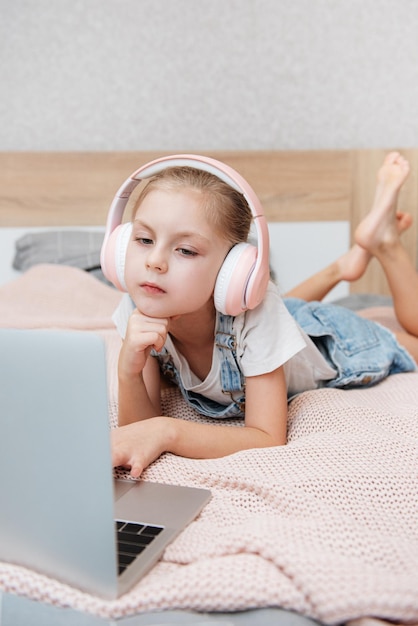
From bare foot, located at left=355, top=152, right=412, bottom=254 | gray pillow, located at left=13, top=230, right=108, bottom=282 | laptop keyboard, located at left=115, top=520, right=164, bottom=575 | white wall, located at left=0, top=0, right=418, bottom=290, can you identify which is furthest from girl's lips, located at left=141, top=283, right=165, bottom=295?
white wall, located at left=0, top=0, right=418, bottom=290

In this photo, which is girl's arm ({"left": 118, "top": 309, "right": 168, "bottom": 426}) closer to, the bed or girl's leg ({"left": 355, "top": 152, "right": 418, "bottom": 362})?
the bed

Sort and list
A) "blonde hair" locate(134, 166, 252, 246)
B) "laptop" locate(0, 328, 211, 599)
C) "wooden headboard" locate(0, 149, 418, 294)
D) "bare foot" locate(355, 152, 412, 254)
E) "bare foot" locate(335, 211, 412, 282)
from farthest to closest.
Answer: "wooden headboard" locate(0, 149, 418, 294) < "bare foot" locate(335, 211, 412, 282) < "bare foot" locate(355, 152, 412, 254) < "blonde hair" locate(134, 166, 252, 246) < "laptop" locate(0, 328, 211, 599)

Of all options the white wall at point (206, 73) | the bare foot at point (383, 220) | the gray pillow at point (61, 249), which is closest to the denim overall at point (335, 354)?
the bare foot at point (383, 220)

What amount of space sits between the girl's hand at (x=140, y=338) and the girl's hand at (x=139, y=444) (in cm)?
9

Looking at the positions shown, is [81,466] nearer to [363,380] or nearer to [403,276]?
[363,380]

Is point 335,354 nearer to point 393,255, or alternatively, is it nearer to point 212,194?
point 393,255

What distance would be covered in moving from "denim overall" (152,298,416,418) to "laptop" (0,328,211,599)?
457mm

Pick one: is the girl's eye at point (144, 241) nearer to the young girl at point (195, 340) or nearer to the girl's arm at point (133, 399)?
the young girl at point (195, 340)

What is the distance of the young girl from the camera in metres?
0.93

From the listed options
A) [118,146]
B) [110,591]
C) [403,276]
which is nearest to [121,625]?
[110,591]

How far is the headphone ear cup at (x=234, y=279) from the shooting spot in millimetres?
930

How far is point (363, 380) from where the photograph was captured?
4.31 feet

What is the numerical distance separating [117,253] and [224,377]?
254 mm

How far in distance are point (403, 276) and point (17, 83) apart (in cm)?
139
